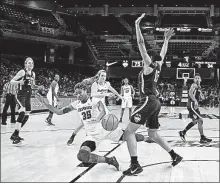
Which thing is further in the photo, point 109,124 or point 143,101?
point 143,101

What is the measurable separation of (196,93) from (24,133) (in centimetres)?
465

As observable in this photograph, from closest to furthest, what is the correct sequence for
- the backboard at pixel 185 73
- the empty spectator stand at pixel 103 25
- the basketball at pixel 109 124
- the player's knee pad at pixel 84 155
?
the player's knee pad at pixel 84 155
the basketball at pixel 109 124
the backboard at pixel 185 73
the empty spectator stand at pixel 103 25

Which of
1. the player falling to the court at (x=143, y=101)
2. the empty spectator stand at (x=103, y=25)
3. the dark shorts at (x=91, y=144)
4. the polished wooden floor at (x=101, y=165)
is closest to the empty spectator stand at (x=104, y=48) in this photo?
the empty spectator stand at (x=103, y=25)

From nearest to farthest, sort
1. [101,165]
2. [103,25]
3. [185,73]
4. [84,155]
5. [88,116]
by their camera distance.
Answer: [84,155] → [88,116] → [101,165] → [185,73] → [103,25]

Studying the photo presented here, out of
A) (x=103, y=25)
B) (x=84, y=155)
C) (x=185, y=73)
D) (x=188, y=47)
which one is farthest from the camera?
(x=103, y=25)

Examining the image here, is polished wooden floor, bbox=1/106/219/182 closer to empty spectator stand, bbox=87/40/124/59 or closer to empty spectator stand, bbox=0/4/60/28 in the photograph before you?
empty spectator stand, bbox=0/4/60/28

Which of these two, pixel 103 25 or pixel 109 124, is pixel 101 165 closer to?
pixel 109 124

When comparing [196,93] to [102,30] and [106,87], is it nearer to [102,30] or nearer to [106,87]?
[106,87]

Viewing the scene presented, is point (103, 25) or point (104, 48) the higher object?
point (103, 25)

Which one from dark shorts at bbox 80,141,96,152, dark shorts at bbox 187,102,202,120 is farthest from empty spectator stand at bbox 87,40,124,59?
dark shorts at bbox 80,141,96,152

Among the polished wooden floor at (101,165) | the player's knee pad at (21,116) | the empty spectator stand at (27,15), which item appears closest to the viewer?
the polished wooden floor at (101,165)

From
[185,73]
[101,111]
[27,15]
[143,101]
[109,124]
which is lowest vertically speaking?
[109,124]

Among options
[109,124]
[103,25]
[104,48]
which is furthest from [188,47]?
[109,124]

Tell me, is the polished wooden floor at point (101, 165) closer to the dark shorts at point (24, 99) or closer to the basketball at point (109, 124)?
the basketball at point (109, 124)
